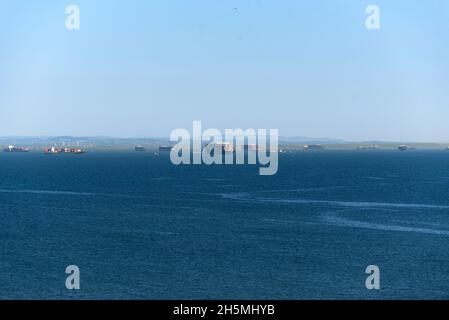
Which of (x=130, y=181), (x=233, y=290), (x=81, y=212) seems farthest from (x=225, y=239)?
(x=130, y=181)

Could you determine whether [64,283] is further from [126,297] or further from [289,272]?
[289,272]

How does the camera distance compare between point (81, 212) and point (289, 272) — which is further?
point (81, 212)

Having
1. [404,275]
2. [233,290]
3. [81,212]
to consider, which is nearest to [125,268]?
[233,290]

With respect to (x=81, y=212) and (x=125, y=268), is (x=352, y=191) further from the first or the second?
(x=125, y=268)
